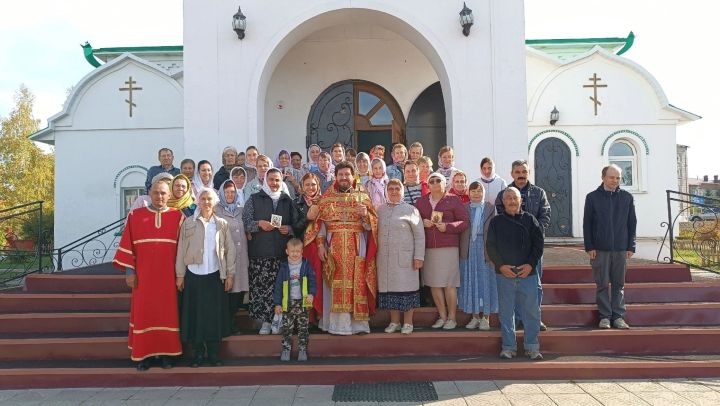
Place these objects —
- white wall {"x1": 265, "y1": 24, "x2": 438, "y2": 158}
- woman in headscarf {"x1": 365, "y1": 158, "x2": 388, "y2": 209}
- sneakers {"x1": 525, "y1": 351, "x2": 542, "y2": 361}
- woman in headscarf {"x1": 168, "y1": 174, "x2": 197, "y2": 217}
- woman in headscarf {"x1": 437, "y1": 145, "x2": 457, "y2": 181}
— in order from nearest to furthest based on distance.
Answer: sneakers {"x1": 525, "y1": 351, "x2": 542, "y2": 361} < woman in headscarf {"x1": 168, "y1": 174, "x2": 197, "y2": 217} < woman in headscarf {"x1": 365, "y1": 158, "x2": 388, "y2": 209} < woman in headscarf {"x1": 437, "y1": 145, "x2": 457, "y2": 181} < white wall {"x1": 265, "y1": 24, "x2": 438, "y2": 158}

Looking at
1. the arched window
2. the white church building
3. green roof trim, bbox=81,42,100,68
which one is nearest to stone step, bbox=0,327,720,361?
the white church building

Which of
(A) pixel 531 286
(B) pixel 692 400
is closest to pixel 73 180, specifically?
(A) pixel 531 286

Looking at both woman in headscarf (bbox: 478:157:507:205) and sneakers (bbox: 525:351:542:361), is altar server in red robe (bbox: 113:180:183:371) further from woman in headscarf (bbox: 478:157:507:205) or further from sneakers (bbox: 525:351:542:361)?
sneakers (bbox: 525:351:542:361)

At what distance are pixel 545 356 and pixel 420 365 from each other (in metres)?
1.33

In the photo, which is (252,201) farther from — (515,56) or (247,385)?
(515,56)

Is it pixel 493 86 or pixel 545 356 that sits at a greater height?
pixel 493 86

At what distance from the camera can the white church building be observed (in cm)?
800

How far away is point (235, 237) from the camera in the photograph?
5180mm

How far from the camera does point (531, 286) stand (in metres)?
4.82

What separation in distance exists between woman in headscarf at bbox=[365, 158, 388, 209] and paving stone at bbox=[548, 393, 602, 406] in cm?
264

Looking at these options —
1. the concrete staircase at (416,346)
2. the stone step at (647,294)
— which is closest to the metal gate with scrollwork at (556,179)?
the concrete staircase at (416,346)

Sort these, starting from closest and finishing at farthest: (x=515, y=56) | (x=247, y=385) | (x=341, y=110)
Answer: (x=247, y=385), (x=515, y=56), (x=341, y=110)

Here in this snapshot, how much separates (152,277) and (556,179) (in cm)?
946

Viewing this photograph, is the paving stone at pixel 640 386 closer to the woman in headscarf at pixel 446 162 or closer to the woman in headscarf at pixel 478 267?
the woman in headscarf at pixel 478 267
